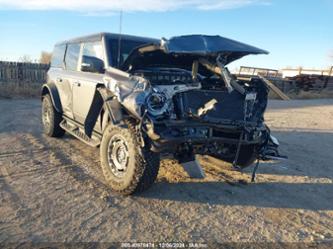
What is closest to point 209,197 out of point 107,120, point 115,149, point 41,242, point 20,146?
point 115,149

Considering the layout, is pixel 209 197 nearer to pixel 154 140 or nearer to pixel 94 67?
pixel 154 140

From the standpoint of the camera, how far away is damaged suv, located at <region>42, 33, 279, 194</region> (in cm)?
435

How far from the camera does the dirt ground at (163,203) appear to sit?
3.68 meters

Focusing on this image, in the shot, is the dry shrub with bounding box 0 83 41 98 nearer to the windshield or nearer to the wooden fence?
the wooden fence

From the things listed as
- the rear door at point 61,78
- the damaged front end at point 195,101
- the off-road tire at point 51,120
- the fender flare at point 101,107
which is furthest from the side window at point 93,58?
the off-road tire at point 51,120

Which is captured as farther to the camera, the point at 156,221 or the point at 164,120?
the point at 164,120

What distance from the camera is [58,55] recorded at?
25.3 ft

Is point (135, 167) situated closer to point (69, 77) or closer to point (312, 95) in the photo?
point (69, 77)

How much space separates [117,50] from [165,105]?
1.68 m

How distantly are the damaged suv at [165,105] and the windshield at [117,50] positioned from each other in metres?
0.01

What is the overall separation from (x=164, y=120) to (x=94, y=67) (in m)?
1.73

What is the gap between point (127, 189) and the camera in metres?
4.53

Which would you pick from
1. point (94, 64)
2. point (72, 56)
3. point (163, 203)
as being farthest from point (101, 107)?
point (72, 56)

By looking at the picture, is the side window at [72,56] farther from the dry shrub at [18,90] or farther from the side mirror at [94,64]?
the dry shrub at [18,90]
